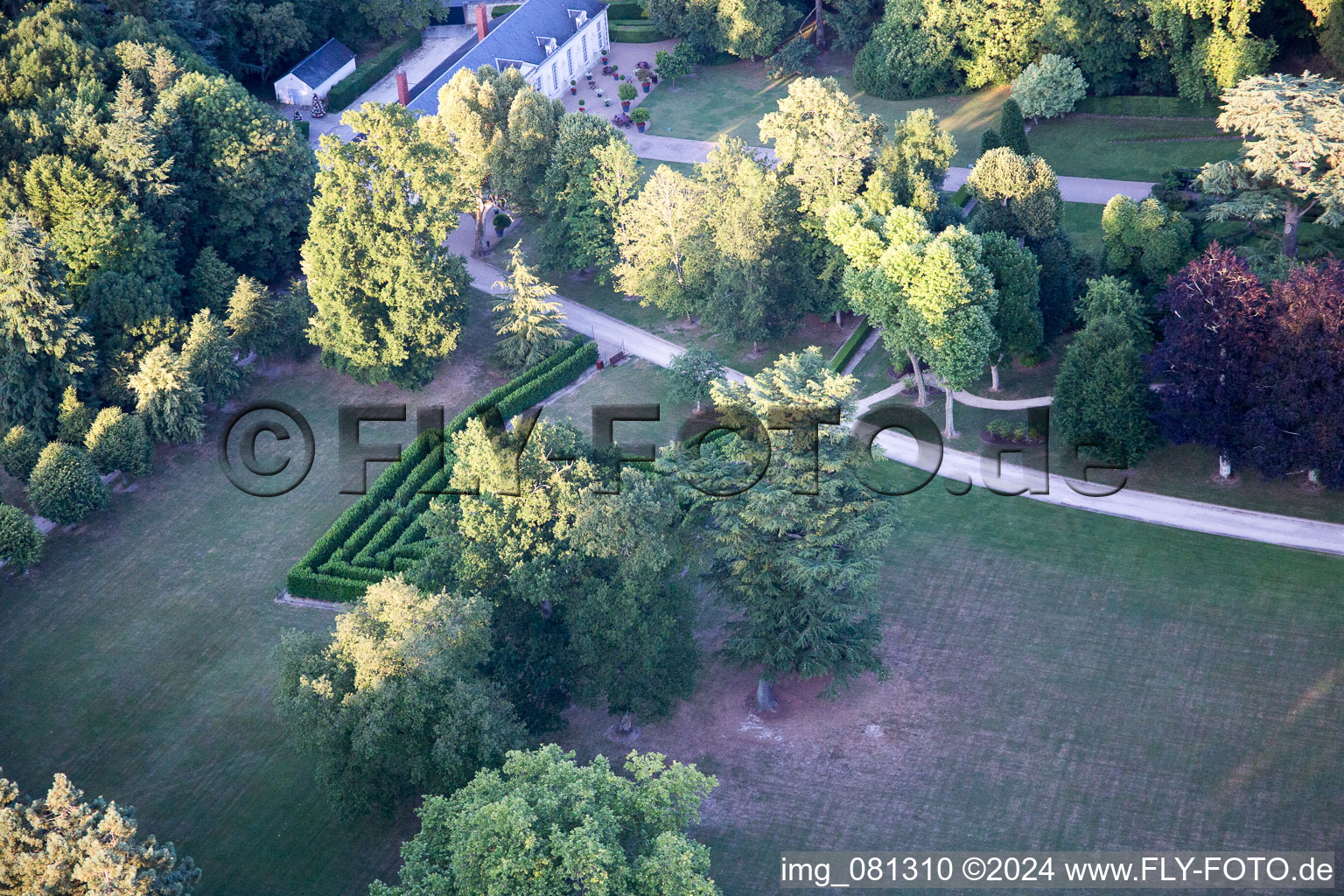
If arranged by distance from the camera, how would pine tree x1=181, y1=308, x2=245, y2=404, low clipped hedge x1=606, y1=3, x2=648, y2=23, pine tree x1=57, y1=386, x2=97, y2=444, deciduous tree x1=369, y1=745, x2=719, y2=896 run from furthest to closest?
low clipped hedge x1=606, y1=3, x2=648, y2=23
pine tree x1=181, y1=308, x2=245, y2=404
pine tree x1=57, y1=386, x2=97, y2=444
deciduous tree x1=369, y1=745, x2=719, y2=896

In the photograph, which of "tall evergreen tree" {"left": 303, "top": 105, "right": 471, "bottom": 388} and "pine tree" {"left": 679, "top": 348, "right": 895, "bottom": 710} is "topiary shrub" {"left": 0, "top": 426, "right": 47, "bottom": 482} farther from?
"pine tree" {"left": 679, "top": 348, "right": 895, "bottom": 710}

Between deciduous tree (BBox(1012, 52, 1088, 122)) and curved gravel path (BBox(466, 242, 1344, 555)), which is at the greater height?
deciduous tree (BBox(1012, 52, 1088, 122))

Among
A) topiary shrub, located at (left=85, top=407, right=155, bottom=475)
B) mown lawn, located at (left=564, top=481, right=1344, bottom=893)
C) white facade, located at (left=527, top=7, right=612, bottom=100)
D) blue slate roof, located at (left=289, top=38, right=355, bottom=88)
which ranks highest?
blue slate roof, located at (left=289, top=38, right=355, bottom=88)

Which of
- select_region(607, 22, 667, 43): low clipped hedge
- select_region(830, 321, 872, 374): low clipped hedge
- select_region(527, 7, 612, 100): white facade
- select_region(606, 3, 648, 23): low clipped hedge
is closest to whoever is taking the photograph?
select_region(830, 321, 872, 374): low clipped hedge

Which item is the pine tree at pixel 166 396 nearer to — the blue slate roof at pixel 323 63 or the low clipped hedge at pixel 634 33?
the blue slate roof at pixel 323 63

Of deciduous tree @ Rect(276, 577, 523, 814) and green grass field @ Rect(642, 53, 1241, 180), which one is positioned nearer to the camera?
deciduous tree @ Rect(276, 577, 523, 814)

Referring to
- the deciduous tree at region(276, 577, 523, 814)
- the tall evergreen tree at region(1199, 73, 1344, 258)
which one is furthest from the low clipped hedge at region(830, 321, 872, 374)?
the deciduous tree at region(276, 577, 523, 814)
